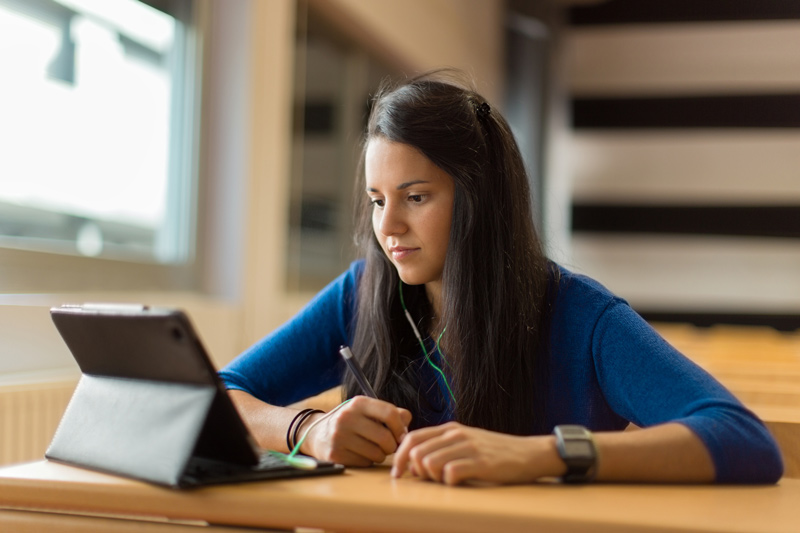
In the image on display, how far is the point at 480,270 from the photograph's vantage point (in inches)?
55.2

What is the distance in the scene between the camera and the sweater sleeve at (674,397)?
1034 mm

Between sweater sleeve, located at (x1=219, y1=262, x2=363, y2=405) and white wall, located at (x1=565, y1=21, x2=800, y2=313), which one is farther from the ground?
white wall, located at (x1=565, y1=21, x2=800, y2=313)

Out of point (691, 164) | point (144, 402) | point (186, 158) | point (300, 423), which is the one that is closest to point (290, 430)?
point (300, 423)

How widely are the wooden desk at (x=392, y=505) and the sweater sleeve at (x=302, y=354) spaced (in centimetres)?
53

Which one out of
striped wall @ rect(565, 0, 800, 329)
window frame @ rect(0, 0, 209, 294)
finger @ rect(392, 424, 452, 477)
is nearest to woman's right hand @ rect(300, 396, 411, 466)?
finger @ rect(392, 424, 452, 477)

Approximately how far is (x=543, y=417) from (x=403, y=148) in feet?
1.57

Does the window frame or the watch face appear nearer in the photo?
the watch face

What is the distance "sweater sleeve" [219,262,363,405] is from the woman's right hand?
1.41 ft


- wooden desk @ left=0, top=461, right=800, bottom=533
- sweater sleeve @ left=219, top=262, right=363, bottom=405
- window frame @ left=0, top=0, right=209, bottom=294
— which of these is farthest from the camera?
window frame @ left=0, top=0, right=209, bottom=294

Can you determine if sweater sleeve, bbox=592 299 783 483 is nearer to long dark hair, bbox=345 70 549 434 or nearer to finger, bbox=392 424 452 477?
long dark hair, bbox=345 70 549 434

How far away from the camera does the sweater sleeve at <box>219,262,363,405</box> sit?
1532 mm

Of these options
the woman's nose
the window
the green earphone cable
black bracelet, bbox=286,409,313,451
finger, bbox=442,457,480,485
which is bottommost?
black bracelet, bbox=286,409,313,451

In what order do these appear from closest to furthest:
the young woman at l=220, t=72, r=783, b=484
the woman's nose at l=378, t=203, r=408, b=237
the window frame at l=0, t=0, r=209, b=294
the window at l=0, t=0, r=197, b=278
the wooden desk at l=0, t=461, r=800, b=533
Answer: the wooden desk at l=0, t=461, r=800, b=533, the young woman at l=220, t=72, r=783, b=484, the woman's nose at l=378, t=203, r=408, b=237, the window at l=0, t=0, r=197, b=278, the window frame at l=0, t=0, r=209, b=294

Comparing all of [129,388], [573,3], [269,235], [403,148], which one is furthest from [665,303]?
[129,388]
